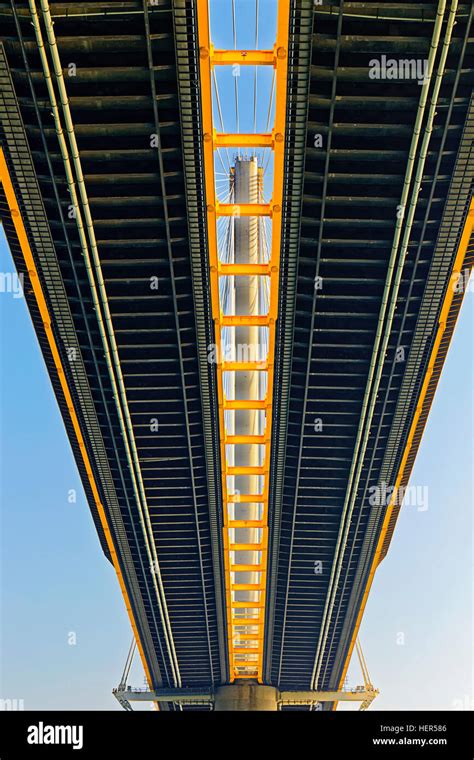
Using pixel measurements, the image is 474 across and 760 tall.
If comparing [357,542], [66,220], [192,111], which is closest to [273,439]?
[357,542]

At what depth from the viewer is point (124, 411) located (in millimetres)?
46844

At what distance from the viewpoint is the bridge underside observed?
30.6m

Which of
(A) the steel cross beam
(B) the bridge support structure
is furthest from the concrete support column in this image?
(A) the steel cross beam

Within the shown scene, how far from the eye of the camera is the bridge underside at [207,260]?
30.6m

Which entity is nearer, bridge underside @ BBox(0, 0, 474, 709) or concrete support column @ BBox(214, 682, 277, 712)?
bridge underside @ BBox(0, 0, 474, 709)

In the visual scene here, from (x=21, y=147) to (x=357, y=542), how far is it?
38.7m

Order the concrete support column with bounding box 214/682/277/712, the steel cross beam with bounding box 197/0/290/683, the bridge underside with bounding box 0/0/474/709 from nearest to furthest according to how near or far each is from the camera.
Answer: the steel cross beam with bounding box 197/0/290/683 < the bridge underside with bounding box 0/0/474/709 < the concrete support column with bounding box 214/682/277/712

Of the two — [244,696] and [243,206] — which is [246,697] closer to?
[244,696]

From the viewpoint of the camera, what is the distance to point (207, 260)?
37750 mm

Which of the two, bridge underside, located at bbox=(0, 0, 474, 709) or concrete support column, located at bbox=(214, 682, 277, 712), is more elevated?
bridge underside, located at bbox=(0, 0, 474, 709)

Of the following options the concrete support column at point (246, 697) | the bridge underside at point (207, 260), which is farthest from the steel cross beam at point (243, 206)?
the concrete support column at point (246, 697)

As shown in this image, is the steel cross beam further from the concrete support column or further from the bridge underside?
the concrete support column

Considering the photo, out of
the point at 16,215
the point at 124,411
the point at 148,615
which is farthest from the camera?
the point at 148,615
